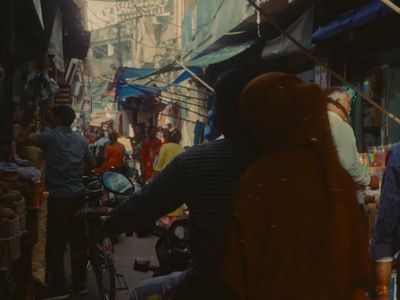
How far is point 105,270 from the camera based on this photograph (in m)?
5.91

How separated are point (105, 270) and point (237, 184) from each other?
3.98 m

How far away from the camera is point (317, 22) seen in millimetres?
10305

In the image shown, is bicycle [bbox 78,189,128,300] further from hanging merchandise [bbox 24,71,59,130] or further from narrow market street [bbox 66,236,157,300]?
hanging merchandise [bbox 24,71,59,130]

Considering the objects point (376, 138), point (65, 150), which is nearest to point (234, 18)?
point (376, 138)

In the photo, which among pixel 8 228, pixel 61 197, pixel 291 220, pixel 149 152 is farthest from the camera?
pixel 149 152

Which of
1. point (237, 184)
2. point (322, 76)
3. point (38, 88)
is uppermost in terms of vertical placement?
point (322, 76)

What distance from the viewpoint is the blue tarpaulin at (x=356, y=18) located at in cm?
705

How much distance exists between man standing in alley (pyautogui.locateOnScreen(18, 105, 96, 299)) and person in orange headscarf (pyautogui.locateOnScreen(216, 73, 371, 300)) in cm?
481

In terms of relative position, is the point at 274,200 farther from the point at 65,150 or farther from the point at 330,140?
the point at 65,150

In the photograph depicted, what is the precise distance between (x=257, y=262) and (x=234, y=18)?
10755 mm

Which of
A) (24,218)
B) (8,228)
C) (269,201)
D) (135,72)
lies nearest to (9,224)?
(8,228)

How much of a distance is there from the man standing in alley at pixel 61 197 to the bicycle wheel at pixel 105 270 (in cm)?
72

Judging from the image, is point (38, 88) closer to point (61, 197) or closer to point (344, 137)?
point (61, 197)

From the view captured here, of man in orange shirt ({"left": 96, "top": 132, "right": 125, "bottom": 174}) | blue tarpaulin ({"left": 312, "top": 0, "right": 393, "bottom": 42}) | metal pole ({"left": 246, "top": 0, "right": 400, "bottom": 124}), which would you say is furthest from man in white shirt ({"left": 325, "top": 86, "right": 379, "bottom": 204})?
man in orange shirt ({"left": 96, "top": 132, "right": 125, "bottom": 174})
